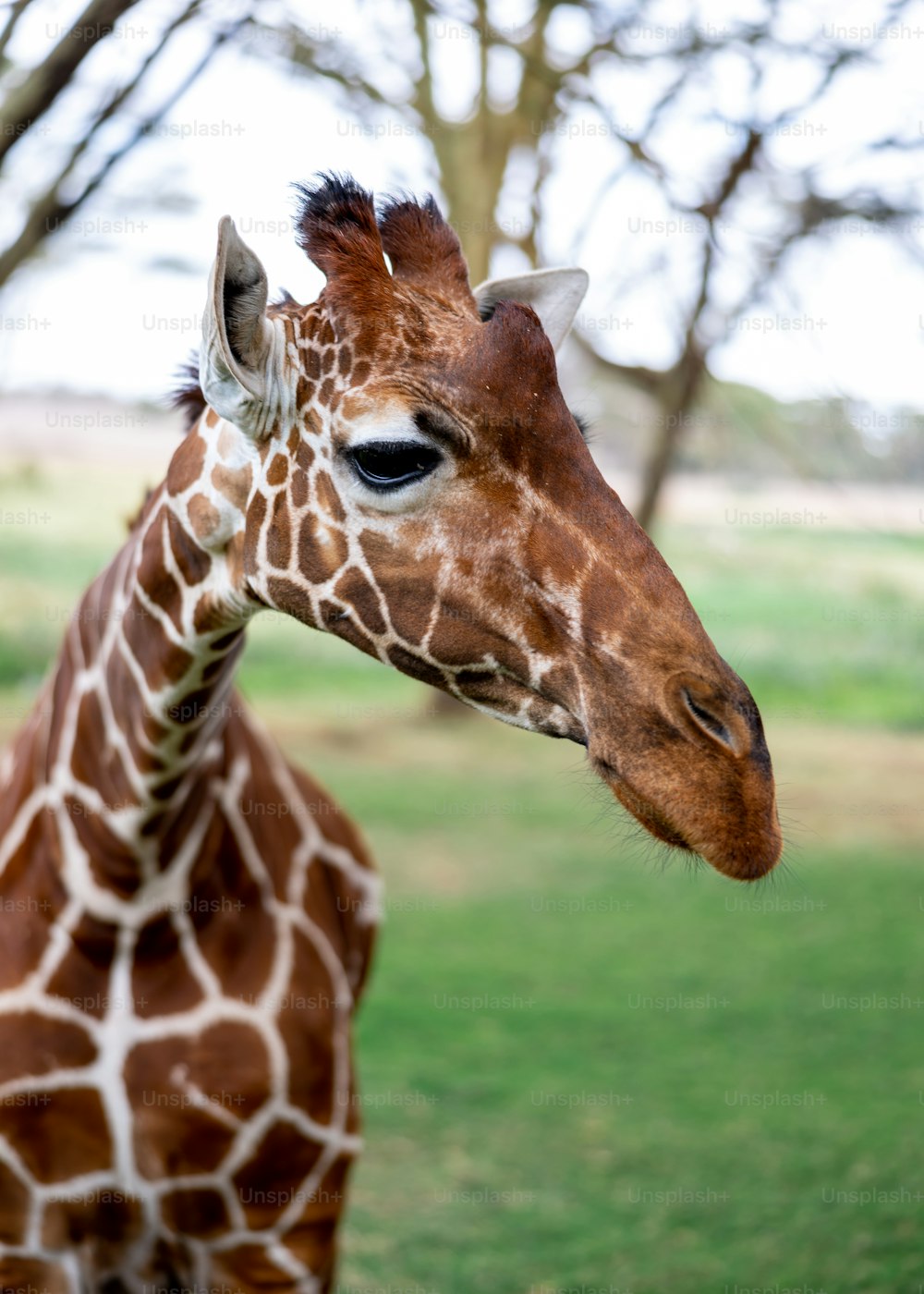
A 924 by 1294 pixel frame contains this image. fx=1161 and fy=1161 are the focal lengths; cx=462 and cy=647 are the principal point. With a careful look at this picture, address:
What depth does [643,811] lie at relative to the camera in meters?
1.62

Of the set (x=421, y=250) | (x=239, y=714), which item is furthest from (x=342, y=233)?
(x=239, y=714)

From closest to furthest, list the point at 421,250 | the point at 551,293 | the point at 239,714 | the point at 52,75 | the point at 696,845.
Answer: the point at 696,845 < the point at 421,250 < the point at 551,293 < the point at 52,75 < the point at 239,714

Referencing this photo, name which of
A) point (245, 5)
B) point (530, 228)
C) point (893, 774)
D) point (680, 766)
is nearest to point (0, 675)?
point (530, 228)

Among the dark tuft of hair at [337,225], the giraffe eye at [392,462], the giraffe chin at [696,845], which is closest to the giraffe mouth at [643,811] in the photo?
the giraffe chin at [696,845]

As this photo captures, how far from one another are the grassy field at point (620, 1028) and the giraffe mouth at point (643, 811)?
0.15 feet

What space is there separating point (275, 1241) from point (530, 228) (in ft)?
26.3

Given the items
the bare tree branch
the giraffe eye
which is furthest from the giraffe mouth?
the bare tree branch

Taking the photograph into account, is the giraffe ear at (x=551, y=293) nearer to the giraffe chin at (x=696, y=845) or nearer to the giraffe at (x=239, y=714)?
the giraffe at (x=239, y=714)

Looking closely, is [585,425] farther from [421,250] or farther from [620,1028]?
[620,1028]

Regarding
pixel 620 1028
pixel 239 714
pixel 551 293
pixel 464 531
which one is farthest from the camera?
pixel 620 1028

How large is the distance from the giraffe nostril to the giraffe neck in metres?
0.76

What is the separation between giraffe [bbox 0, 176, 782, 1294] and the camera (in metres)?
1.69

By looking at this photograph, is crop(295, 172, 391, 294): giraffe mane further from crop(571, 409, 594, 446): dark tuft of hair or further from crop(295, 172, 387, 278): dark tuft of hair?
crop(571, 409, 594, 446): dark tuft of hair

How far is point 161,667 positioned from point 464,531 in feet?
2.10
